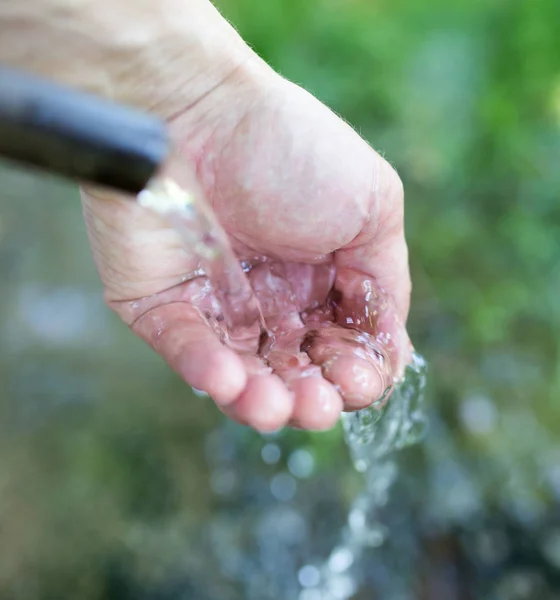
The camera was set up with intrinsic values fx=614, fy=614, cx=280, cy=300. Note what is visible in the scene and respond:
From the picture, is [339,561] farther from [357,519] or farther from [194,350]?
[194,350]

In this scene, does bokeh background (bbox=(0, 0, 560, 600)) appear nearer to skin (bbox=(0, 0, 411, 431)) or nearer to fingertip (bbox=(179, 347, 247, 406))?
skin (bbox=(0, 0, 411, 431))

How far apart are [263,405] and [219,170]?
1.70 feet

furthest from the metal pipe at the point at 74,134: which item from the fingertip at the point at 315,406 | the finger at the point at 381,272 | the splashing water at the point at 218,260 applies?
the finger at the point at 381,272

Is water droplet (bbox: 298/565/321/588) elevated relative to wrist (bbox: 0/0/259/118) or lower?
lower

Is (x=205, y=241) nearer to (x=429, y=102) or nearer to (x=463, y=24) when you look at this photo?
(x=429, y=102)

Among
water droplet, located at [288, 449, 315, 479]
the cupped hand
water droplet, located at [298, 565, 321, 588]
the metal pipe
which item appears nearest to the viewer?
the metal pipe

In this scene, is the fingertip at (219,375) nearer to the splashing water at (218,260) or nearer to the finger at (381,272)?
the splashing water at (218,260)

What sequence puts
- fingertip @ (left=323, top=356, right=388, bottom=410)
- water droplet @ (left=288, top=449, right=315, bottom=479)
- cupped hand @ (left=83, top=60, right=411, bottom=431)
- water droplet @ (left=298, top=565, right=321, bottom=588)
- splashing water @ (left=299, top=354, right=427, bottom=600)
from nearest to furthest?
fingertip @ (left=323, top=356, right=388, bottom=410), cupped hand @ (left=83, top=60, right=411, bottom=431), splashing water @ (left=299, top=354, right=427, bottom=600), water droplet @ (left=298, top=565, right=321, bottom=588), water droplet @ (left=288, top=449, right=315, bottom=479)

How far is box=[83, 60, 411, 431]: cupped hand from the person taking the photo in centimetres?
110

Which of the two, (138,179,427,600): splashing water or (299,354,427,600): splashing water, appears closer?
(138,179,427,600): splashing water

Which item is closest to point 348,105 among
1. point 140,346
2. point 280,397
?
point 140,346

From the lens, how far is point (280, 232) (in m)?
1.15

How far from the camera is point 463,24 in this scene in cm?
244

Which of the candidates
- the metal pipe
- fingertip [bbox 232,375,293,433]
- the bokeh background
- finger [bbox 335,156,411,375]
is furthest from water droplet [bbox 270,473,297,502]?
the metal pipe
